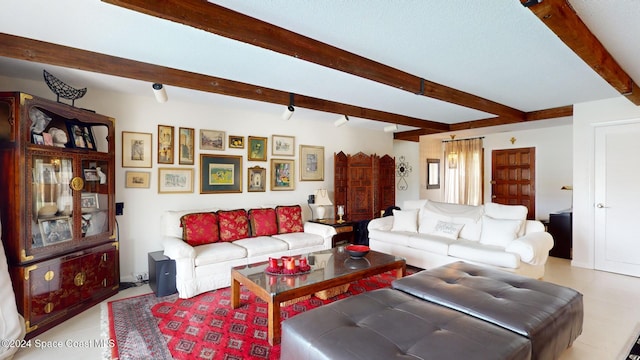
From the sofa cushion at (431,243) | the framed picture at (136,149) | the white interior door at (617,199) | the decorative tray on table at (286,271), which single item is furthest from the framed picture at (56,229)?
the white interior door at (617,199)

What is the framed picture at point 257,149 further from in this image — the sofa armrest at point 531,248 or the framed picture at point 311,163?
the sofa armrest at point 531,248

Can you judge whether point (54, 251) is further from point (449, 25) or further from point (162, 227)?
point (449, 25)

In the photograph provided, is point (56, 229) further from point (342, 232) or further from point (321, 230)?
point (342, 232)

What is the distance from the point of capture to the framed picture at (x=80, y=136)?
2912mm

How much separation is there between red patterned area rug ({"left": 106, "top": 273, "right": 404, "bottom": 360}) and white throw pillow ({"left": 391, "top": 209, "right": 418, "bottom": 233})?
152 cm

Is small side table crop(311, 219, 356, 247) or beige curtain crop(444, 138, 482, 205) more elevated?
beige curtain crop(444, 138, 482, 205)

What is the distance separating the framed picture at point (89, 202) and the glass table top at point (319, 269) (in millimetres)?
1637

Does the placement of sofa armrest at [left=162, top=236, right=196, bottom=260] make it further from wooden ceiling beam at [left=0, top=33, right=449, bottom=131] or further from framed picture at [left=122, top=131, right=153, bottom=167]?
wooden ceiling beam at [left=0, top=33, right=449, bottom=131]

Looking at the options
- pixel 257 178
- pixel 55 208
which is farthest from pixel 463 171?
pixel 55 208

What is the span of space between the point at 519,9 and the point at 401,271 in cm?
242

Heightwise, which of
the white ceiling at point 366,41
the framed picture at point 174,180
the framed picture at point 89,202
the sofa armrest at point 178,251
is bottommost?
the sofa armrest at point 178,251

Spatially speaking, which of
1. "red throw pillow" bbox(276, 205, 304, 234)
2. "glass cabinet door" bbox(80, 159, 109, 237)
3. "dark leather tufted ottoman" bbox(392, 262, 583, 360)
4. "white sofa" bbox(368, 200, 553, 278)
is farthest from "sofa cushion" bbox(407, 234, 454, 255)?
"glass cabinet door" bbox(80, 159, 109, 237)

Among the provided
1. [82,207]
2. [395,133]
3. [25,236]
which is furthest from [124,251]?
[395,133]

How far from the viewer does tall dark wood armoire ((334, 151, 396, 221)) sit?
17.7 feet
